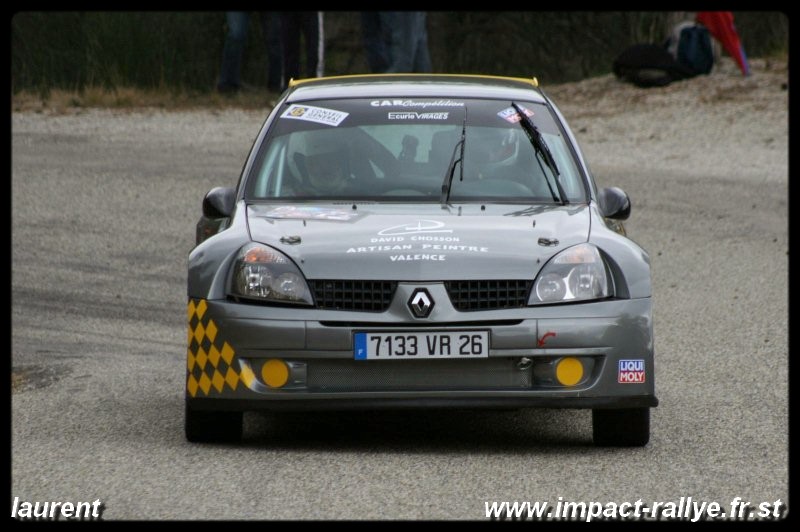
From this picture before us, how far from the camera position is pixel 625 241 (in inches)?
254

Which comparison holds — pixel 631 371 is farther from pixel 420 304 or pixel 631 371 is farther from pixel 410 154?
pixel 410 154

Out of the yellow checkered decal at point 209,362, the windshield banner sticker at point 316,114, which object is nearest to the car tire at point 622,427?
the yellow checkered decal at point 209,362

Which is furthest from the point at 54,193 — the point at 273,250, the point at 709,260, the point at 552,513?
the point at 552,513

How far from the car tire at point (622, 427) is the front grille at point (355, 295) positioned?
1.02 meters

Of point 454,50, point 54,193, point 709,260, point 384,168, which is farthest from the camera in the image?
point 454,50

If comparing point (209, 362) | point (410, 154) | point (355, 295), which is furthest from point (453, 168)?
point (209, 362)

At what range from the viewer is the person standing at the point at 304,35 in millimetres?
19672

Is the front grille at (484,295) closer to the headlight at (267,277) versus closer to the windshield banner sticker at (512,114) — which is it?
the headlight at (267,277)

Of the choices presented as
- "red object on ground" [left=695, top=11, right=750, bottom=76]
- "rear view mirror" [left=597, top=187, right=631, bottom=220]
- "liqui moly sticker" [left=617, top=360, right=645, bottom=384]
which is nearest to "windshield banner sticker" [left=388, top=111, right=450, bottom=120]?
"rear view mirror" [left=597, top=187, right=631, bottom=220]

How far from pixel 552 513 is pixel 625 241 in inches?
60.6

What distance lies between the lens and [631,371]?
6188 millimetres

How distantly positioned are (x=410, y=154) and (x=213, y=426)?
65.6 inches

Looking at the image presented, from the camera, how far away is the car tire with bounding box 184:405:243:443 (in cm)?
639
